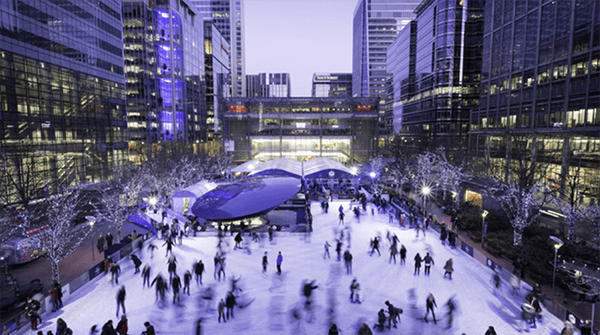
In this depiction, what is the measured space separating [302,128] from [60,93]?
4957 cm

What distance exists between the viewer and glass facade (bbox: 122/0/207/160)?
67.7 meters

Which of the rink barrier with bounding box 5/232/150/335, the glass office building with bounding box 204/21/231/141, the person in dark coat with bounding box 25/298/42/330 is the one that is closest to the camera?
the rink barrier with bounding box 5/232/150/335

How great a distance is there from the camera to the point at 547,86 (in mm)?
29531

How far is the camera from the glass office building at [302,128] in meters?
74.1

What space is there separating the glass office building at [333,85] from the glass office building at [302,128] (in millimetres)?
115076

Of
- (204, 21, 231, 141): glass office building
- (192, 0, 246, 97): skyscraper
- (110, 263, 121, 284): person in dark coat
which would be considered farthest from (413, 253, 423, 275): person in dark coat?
(192, 0, 246, 97): skyscraper

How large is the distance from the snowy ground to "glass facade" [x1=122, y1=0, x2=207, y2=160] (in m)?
55.6

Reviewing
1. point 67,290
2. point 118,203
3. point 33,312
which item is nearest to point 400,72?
point 118,203

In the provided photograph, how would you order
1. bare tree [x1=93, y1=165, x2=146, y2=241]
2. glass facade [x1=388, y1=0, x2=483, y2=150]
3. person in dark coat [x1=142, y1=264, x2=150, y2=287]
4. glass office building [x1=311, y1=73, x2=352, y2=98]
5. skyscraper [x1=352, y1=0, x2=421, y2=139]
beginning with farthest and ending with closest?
glass office building [x1=311, y1=73, x2=352, y2=98]
skyscraper [x1=352, y1=0, x2=421, y2=139]
glass facade [x1=388, y1=0, x2=483, y2=150]
bare tree [x1=93, y1=165, x2=146, y2=241]
person in dark coat [x1=142, y1=264, x2=150, y2=287]

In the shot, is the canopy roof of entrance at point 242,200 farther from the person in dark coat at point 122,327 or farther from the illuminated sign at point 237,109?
the illuminated sign at point 237,109

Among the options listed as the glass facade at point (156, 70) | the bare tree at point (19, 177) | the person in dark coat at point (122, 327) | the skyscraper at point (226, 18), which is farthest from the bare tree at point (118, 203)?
the skyscraper at point (226, 18)

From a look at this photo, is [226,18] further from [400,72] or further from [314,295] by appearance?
[314,295]

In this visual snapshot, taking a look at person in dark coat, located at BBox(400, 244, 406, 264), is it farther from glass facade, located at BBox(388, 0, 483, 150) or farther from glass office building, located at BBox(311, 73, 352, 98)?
glass office building, located at BBox(311, 73, 352, 98)

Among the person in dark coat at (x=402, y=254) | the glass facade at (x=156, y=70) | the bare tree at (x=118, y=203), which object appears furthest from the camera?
the glass facade at (x=156, y=70)
